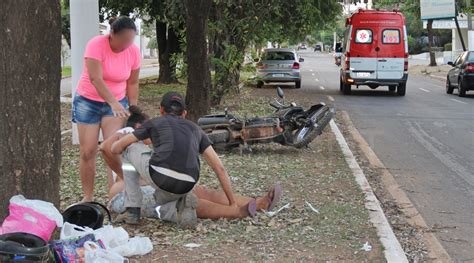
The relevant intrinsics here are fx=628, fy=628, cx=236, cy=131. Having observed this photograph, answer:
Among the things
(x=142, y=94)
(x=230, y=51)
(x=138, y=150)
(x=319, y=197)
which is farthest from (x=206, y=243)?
(x=142, y=94)

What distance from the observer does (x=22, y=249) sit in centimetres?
353

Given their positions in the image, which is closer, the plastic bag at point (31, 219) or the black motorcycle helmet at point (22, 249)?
the black motorcycle helmet at point (22, 249)

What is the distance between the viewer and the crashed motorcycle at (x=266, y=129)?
910 cm

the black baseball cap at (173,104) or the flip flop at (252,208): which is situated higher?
the black baseball cap at (173,104)

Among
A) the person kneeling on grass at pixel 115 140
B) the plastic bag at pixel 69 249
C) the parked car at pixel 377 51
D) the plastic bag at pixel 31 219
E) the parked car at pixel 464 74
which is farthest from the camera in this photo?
the parked car at pixel 377 51

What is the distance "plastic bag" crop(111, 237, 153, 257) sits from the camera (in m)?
4.52

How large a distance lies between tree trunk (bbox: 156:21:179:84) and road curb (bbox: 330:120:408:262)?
17.7 metres

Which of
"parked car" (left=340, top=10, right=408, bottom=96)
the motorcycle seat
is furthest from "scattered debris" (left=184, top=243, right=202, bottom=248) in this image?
"parked car" (left=340, top=10, right=408, bottom=96)

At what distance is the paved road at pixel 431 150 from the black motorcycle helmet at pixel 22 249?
3.33m

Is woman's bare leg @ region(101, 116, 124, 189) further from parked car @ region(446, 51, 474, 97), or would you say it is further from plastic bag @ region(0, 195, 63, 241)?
parked car @ region(446, 51, 474, 97)

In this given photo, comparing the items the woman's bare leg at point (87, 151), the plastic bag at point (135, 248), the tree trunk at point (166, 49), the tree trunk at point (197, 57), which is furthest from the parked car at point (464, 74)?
the plastic bag at point (135, 248)

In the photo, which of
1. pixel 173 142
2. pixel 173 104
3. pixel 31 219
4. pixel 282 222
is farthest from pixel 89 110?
pixel 282 222

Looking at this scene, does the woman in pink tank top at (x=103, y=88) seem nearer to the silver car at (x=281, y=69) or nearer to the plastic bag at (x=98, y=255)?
the plastic bag at (x=98, y=255)

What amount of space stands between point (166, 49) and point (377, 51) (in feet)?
30.0
